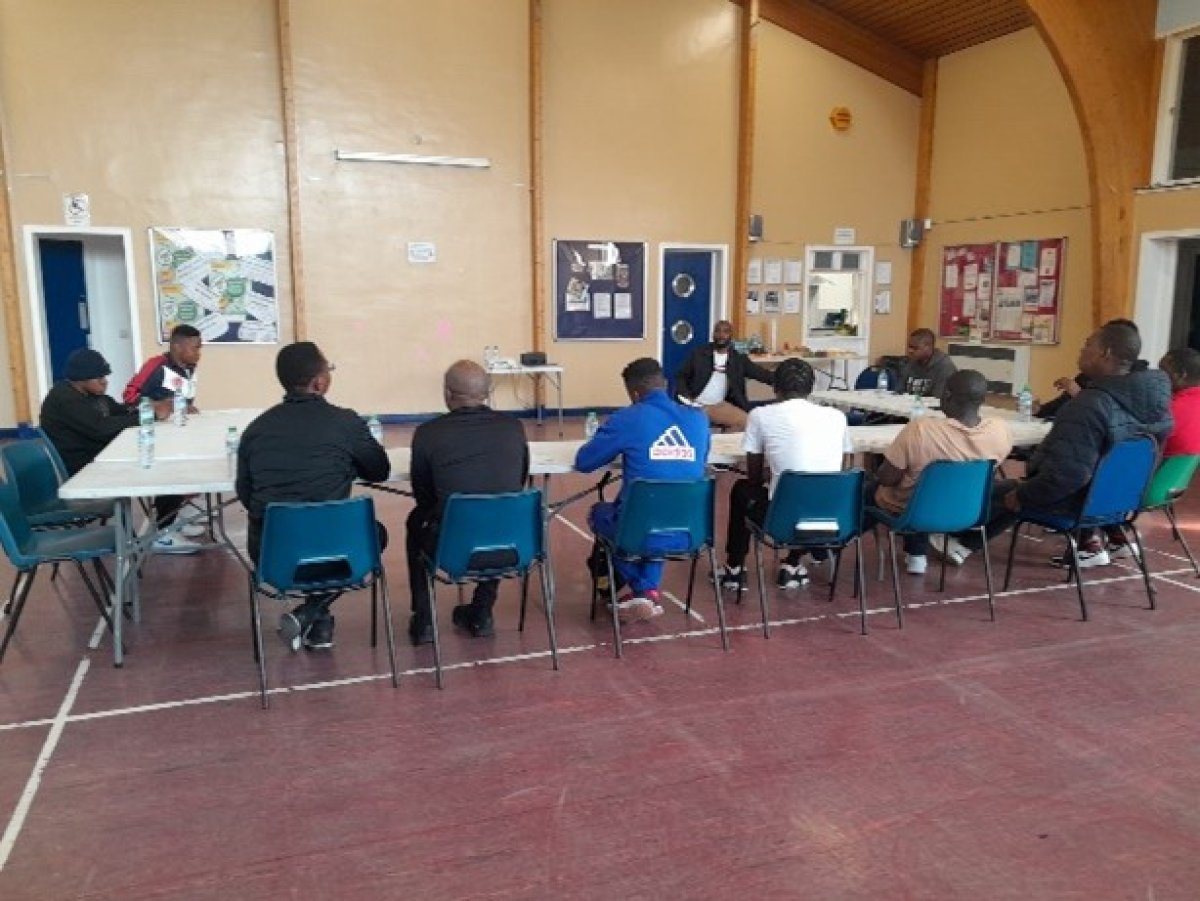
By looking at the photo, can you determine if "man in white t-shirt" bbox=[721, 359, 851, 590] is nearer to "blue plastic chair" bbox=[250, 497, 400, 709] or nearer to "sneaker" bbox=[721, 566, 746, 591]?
"sneaker" bbox=[721, 566, 746, 591]

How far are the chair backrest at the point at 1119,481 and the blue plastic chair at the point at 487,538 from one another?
258 cm

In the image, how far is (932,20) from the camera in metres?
10.0

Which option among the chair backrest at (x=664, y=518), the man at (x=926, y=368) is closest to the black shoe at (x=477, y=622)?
the chair backrest at (x=664, y=518)

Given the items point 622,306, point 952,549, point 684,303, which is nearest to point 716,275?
point 684,303

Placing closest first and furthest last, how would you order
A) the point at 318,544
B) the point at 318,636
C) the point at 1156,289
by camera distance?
the point at 318,544 → the point at 318,636 → the point at 1156,289

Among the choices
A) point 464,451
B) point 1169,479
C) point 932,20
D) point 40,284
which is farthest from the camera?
point 932,20

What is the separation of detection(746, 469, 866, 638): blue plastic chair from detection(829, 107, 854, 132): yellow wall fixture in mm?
8176

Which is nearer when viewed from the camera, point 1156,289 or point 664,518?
point 664,518

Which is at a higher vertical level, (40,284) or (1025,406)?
(40,284)

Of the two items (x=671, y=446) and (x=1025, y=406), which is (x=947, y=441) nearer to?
(x=671, y=446)

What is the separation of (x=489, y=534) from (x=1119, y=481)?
2937 mm

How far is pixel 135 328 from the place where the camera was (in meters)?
8.91

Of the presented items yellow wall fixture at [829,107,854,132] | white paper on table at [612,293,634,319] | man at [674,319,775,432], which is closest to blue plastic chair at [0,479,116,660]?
man at [674,319,775,432]

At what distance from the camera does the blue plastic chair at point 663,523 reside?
3.63 meters
